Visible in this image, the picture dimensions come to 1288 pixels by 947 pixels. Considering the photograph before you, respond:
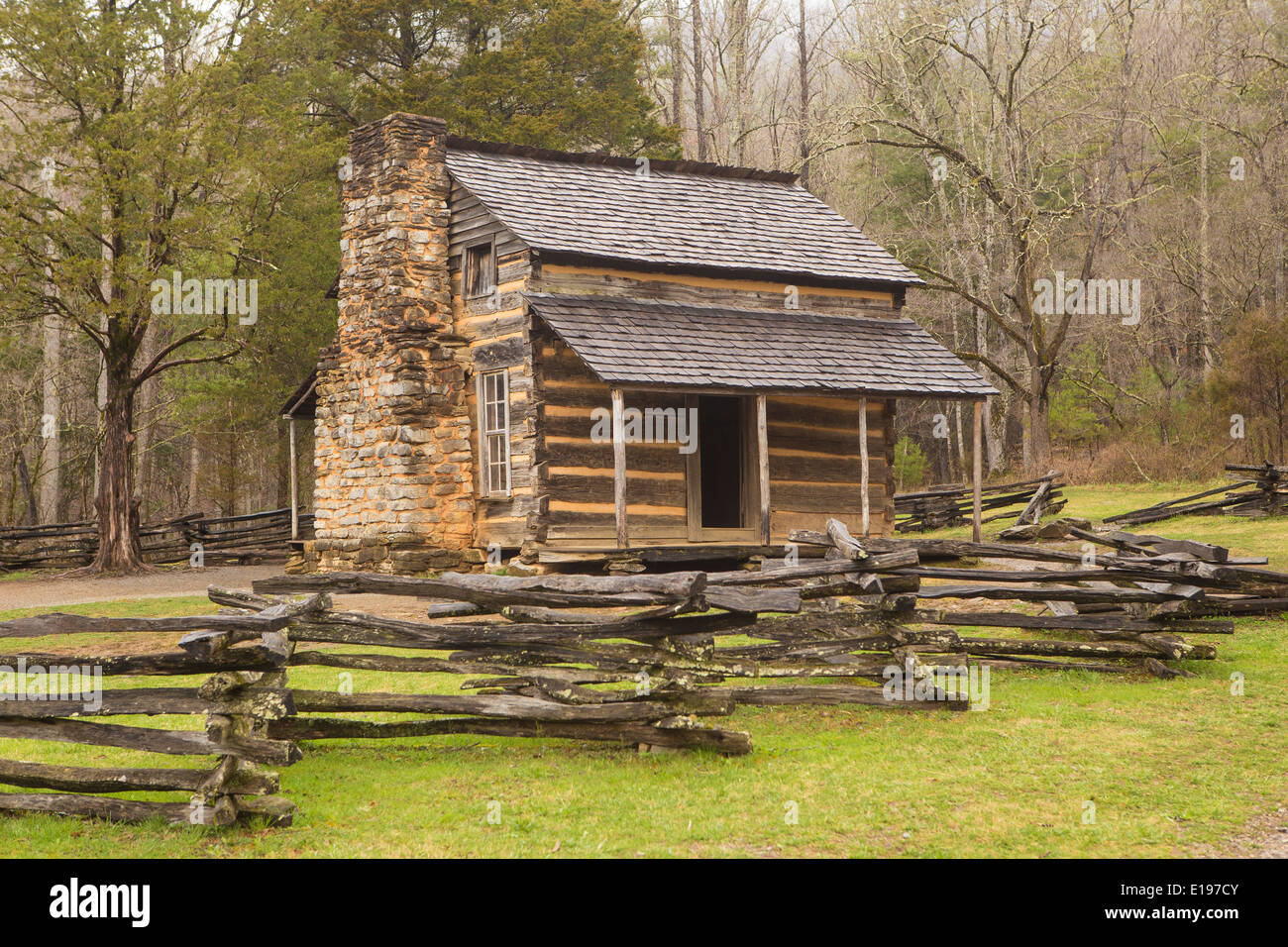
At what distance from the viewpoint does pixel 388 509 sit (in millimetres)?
17188

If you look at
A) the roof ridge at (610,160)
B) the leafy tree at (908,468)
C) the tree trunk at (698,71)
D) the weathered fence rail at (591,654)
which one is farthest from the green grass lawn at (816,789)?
the tree trunk at (698,71)

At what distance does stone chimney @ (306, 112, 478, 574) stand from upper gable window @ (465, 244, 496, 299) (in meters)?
0.43

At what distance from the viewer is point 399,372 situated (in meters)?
16.9

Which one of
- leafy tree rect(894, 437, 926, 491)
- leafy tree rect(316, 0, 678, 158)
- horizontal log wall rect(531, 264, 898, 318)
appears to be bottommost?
leafy tree rect(894, 437, 926, 491)

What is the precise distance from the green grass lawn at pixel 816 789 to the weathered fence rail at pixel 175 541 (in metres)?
15.9

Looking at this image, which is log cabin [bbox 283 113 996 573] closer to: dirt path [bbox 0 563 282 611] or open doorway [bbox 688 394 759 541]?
open doorway [bbox 688 394 759 541]

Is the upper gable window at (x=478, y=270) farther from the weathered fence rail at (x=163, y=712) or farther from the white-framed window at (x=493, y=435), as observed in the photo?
the weathered fence rail at (x=163, y=712)

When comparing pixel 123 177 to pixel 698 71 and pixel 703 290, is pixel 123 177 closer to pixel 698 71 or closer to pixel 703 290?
pixel 703 290

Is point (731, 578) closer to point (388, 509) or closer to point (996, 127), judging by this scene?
point (388, 509)

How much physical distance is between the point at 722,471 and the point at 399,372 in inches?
220

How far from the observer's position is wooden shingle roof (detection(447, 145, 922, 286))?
16672 millimetres

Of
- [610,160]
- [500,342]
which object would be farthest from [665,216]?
[500,342]

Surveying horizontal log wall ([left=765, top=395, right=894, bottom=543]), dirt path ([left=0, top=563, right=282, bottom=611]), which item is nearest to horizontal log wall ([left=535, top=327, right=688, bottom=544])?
horizontal log wall ([left=765, top=395, right=894, bottom=543])

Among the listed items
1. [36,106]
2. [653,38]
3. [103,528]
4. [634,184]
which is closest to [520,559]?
[634,184]
